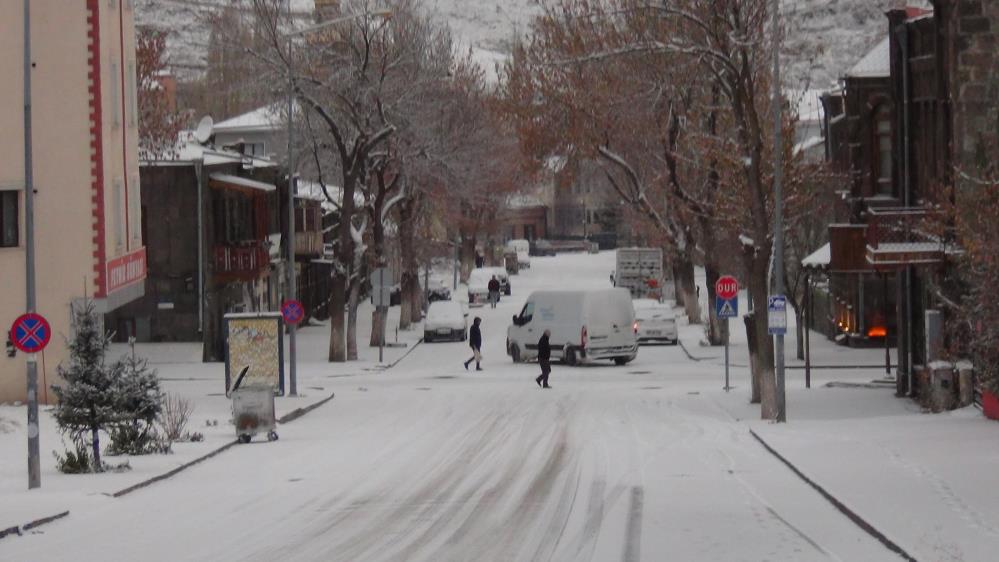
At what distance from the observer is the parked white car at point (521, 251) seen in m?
126

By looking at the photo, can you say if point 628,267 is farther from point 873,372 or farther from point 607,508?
point 607,508

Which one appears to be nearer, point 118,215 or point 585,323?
point 118,215

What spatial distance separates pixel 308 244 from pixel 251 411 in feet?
142

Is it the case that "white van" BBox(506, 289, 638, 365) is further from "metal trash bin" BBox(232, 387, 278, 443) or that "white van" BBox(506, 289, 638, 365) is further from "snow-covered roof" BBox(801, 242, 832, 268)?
"metal trash bin" BBox(232, 387, 278, 443)

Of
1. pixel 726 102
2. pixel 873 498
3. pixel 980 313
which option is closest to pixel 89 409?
pixel 873 498

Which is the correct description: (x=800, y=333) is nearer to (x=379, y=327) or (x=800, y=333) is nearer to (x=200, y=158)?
(x=379, y=327)

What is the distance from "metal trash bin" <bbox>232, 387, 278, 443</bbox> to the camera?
28.5m

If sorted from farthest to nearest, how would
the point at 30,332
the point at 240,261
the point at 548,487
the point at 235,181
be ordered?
the point at 240,261 → the point at 235,181 → the point at 30,332 → the point at 548,487

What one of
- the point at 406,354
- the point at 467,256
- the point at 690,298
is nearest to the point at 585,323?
the point at 406,354

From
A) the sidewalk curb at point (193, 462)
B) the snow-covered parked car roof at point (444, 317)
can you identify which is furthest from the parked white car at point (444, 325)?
the sidewalk curb at point (193, 462)

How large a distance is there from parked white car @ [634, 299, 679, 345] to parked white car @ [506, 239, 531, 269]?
62.3m

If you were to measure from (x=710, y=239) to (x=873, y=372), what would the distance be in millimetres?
10668

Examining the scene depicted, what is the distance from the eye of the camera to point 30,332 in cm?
2177

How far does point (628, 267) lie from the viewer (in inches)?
3499
